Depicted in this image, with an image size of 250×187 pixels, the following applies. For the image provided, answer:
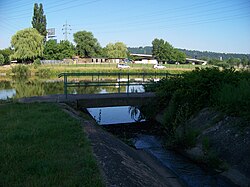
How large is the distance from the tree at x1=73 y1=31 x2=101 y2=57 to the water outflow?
88062 millimetres

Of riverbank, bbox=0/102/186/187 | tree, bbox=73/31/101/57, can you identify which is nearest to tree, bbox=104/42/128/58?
tree, bbox=73/31/101/57

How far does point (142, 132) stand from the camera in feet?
43.3

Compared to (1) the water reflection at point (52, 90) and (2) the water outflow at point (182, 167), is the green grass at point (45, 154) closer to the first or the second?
(2) the water outflow at point (182, 167)

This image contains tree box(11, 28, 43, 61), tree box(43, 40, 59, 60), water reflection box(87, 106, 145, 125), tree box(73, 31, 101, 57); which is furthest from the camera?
tree box(73, 31, 101, 57)

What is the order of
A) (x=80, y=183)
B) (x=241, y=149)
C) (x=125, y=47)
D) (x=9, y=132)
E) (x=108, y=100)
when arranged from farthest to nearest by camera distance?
(x=125, y=47)
(x=108, y=100)
(x=241, y=149)
(x=9, y=132)
(x=80, y=183)

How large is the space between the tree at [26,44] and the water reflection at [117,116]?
179 feet

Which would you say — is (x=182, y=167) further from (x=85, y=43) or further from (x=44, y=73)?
(x=85, y=43)

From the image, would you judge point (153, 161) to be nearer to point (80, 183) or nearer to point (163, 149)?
point (163, 149)

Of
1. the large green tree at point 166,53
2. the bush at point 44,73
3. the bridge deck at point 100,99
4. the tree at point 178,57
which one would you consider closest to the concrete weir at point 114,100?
the bridge deck at point 100,99

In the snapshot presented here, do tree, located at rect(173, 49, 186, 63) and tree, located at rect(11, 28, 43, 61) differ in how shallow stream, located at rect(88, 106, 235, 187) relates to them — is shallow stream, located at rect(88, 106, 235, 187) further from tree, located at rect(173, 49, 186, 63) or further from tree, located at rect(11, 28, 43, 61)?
tree, located at rect(173, 49, 186, 63)

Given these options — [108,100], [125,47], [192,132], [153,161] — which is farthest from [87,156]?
[125,47]

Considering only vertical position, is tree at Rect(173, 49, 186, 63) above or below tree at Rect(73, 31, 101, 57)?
below

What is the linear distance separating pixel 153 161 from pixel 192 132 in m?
2.06

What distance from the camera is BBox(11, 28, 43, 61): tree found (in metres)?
67.4
